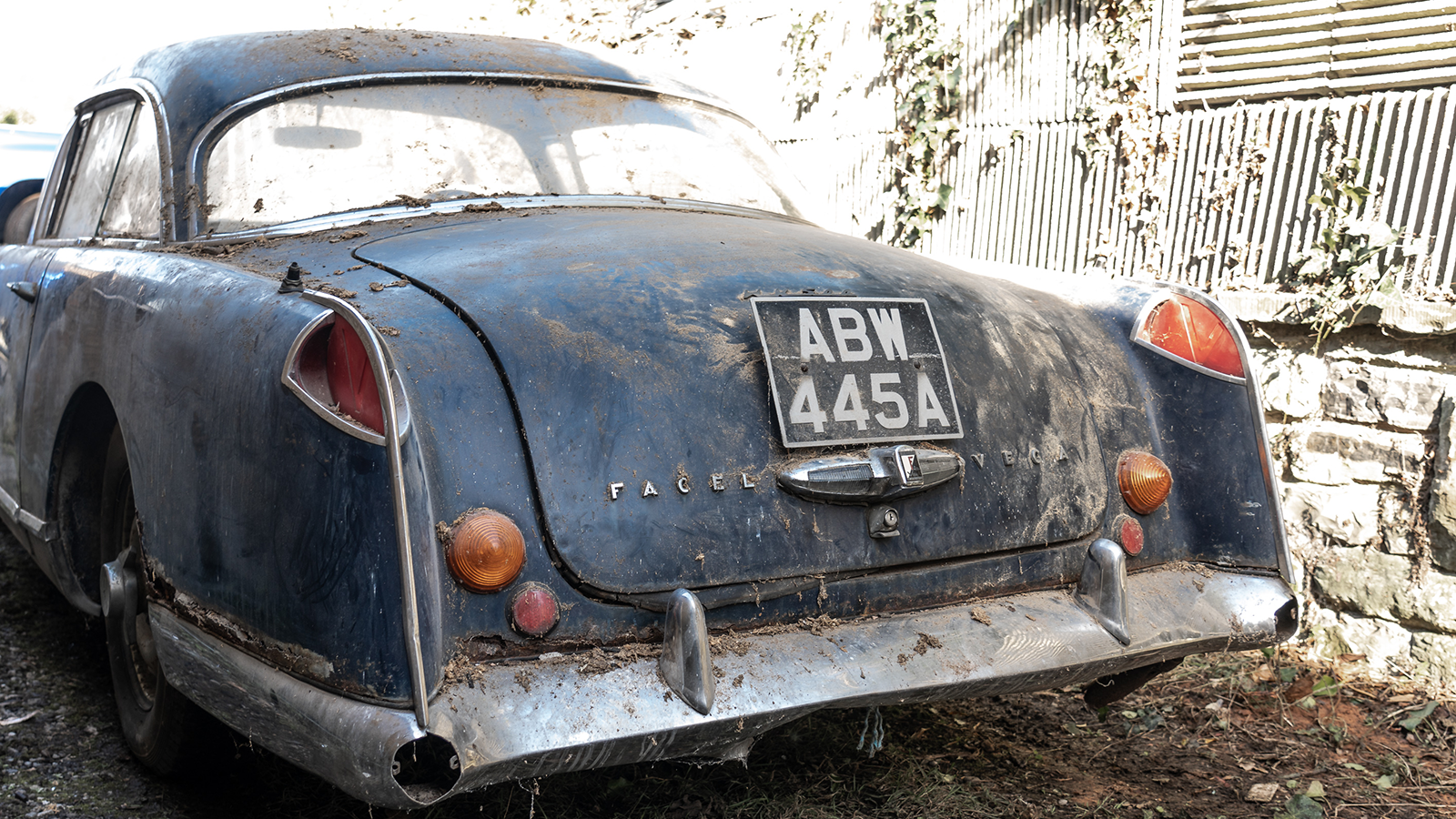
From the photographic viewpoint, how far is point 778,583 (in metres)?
1.80

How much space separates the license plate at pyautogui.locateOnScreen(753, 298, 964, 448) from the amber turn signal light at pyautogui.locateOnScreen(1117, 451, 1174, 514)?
464 mm

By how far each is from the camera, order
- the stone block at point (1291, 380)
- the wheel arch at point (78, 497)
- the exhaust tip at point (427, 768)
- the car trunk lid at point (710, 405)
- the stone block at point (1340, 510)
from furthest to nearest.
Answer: the stone block at point (1291, 380), the stone block at point (1340, 510), the wheel arch at point (78, 497), the car trunk lid at point (710, 405), the exhaust tip at point (427, 768)

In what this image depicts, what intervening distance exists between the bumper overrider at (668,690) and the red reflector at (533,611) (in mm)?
47

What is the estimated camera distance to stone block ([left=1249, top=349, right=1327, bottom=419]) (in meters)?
3.62

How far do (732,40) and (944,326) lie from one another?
5281 mm

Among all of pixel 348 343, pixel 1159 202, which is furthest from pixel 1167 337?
pixel 1159 202

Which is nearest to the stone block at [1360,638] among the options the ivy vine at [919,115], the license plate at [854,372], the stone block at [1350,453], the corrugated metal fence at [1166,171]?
the stone block at [1350,453]

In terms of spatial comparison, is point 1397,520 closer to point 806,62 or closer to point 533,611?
point 533,611

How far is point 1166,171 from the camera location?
4.13 meters

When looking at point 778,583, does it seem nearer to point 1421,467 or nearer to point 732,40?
point 1421,467

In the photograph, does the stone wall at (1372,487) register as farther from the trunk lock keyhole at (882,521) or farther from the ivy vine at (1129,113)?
the trunk lock keyhole at (882,521)

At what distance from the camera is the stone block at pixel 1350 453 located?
3.35 meters

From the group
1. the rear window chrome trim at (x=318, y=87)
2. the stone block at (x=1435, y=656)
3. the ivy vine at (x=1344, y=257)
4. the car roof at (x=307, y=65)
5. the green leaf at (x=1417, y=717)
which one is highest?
the car roof at (x=307, y=65)

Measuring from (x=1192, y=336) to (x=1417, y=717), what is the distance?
59.9 inches
